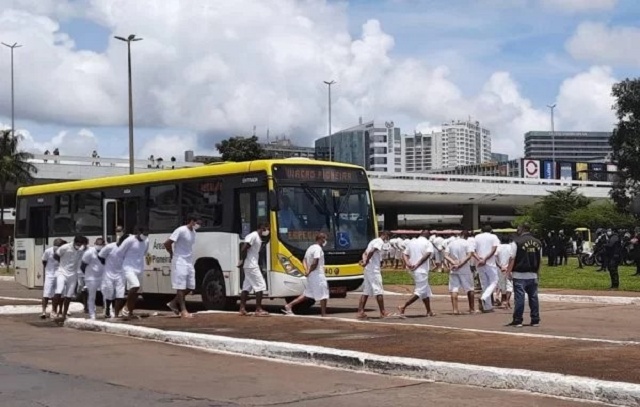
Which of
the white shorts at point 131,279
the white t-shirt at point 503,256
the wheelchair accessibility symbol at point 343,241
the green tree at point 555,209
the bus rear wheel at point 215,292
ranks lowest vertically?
the bus rear wheel at point 215,292

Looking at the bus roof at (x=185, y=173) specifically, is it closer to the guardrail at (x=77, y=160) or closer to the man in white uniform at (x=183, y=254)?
the man in white uniform at (x=183, y=254)

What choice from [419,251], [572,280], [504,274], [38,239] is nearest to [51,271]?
[38,239]

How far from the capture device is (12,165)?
53.6 meters

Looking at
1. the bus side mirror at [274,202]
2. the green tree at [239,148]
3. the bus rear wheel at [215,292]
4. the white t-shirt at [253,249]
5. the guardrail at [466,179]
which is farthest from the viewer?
the guardrail at [466,179]

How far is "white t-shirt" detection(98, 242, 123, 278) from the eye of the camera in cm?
1587

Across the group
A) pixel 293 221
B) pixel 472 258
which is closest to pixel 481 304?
pixel 472 258

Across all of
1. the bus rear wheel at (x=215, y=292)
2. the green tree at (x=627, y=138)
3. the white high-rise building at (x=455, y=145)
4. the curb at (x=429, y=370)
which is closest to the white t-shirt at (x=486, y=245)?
the bus rear wheel at (x=215, y=292)

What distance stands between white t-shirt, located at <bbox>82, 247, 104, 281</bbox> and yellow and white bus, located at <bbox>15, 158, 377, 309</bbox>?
2.33m

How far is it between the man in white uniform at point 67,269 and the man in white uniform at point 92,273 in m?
0.21

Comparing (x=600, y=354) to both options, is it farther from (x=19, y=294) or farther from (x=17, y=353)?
(x=19, y=294)

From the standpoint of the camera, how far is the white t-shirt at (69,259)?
54.7ft

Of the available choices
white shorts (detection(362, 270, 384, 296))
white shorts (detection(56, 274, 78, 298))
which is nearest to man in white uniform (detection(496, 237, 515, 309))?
white shorts (detection(362, 270, 384, 296))

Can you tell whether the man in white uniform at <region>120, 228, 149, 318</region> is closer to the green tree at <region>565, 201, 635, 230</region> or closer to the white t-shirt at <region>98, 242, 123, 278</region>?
the white t-shirt at <region>98, 242, 123, 278</region>

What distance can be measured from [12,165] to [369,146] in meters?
86.3
